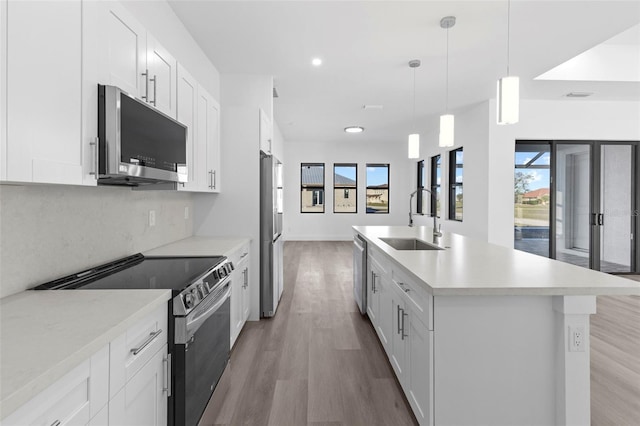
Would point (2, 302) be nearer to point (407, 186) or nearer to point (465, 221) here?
point (465, 221)

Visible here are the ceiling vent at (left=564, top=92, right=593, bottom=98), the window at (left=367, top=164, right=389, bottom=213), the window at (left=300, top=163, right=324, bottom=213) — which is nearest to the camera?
the ceiling vent at (left=564, top=92, right=593, bottom=98)

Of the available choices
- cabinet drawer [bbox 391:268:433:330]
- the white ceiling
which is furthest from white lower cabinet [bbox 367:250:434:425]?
the white ceiling

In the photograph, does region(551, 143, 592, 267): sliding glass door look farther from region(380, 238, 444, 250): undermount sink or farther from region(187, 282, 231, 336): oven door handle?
region(187, 282, 231, 336): oven door handle

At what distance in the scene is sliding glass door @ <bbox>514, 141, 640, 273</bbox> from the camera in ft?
18.1

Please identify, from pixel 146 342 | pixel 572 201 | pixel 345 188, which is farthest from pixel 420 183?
pixel 146 342

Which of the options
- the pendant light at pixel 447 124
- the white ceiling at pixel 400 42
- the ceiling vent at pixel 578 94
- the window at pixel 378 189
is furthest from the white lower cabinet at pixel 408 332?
the window at pixel 378 189

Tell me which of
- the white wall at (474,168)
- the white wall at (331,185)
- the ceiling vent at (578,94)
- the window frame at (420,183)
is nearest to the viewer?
the ceiling vent at (578,94)

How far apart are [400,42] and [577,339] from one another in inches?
119

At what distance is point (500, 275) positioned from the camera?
1777 mm

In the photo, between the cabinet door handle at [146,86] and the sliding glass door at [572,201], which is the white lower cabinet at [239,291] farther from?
the sliding glass door at [572,201]

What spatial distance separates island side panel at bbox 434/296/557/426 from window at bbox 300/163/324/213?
333 inches

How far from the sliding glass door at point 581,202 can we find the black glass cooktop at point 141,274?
5.48 m

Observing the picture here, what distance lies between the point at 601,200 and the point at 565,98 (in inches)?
71.9

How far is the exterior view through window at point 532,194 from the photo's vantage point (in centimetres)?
559
